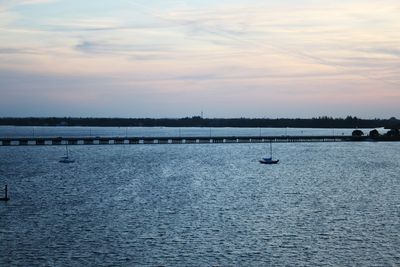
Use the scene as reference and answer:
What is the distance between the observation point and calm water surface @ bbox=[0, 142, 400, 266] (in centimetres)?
3397

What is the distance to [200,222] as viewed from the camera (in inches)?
1764

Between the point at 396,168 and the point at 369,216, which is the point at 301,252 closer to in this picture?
the point at 369,216

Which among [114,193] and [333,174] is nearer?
[114,193]

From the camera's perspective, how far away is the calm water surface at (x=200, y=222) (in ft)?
111

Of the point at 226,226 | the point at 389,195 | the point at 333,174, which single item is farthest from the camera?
the point at 333,174

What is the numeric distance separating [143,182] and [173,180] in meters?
4.65

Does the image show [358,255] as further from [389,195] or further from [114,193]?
[114,193]

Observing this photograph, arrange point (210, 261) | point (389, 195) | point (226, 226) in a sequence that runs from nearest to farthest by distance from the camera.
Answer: point (210, 261) → point (226, 226) → point (389, 195)

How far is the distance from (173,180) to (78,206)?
91.5 ft

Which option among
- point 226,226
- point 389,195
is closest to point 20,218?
point 226,226

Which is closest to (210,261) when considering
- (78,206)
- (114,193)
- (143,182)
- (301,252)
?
(301,252)

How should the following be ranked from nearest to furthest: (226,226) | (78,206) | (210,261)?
(210,261) < (226,226) < (78,206)

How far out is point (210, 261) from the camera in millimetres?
32875

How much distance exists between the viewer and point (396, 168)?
10481cm
